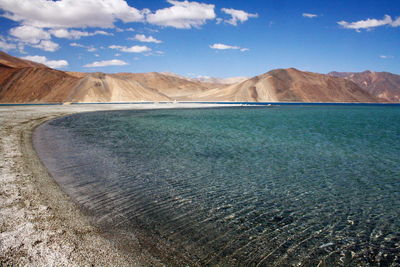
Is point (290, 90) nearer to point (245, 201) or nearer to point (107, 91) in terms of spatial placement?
point (107, 91)

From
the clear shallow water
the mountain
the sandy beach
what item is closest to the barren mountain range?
the mountain

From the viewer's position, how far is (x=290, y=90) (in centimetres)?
14925

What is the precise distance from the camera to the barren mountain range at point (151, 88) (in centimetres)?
11175

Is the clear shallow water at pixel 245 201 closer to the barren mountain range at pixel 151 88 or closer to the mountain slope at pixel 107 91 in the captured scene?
the mountain slope at pixel 107 91

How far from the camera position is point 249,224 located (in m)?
6.25

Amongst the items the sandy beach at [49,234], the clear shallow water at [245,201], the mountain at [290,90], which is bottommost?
the clear shallow water at [245,201]

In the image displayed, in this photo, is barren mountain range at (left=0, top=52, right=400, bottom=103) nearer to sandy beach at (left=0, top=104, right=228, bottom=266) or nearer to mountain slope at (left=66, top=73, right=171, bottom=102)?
mountain slope at (left=66, top=73, right=171, bottom=102)

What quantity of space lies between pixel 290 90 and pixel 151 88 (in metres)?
70.9

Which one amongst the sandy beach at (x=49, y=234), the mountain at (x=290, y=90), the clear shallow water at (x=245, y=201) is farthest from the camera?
the mountain at (x=290, y=90)

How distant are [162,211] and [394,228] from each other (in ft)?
16.7

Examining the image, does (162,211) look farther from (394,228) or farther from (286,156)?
(286,156)

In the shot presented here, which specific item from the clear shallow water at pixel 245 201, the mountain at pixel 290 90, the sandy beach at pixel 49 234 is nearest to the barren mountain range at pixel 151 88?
the mountain at pixel 290 90

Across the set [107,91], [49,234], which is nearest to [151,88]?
[107,91]

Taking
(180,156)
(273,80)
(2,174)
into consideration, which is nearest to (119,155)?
(180,156)
